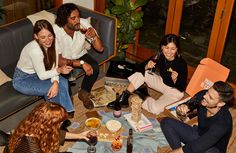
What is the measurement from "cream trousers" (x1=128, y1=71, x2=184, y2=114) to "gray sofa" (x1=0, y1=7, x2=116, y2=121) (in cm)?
73

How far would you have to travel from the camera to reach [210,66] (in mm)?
4496

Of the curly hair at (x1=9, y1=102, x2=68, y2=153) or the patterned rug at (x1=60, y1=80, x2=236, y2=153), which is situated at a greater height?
the curly hair at (x1=9, y1=102, x2=68, y2=153)

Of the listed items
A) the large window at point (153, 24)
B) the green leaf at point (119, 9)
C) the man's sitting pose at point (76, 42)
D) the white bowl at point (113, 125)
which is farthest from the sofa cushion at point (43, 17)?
the large window at point (153, 24)

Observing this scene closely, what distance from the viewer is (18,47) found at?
4.49 metres

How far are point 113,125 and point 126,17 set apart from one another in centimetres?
187

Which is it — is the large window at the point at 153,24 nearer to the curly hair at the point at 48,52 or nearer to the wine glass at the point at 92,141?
the curly hair at the point at 48,52

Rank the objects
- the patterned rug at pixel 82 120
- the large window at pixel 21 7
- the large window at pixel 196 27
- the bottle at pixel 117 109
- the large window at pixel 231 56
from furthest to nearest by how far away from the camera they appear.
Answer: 1. the large window at pixel 196 27
2. the large window at pixel 21 7
3. the large window at pixel 231 56
4. the bottle at pixel 117 109
5. the patterned rug at pixel 82 120

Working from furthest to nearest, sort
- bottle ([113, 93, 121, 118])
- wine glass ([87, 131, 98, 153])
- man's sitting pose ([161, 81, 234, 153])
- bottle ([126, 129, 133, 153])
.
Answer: bottle ([113, 93, 121, 118]), bottle ([126, 129, 133, 153]), wine glass ([87, 131, 98, 153]), man's sitting pose ([161, 81, 234, 153])

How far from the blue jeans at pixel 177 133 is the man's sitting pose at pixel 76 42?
1202 mm

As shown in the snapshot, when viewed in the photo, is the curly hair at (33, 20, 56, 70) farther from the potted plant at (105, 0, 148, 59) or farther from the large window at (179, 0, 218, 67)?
the large window at (179, 0, 218, 67)

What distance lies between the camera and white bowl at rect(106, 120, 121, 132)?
12.6 feet

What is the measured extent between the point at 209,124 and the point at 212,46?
5.54ft

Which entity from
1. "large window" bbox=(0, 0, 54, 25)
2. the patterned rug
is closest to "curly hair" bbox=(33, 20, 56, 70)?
the patterned rug

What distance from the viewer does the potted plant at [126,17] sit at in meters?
5.04
